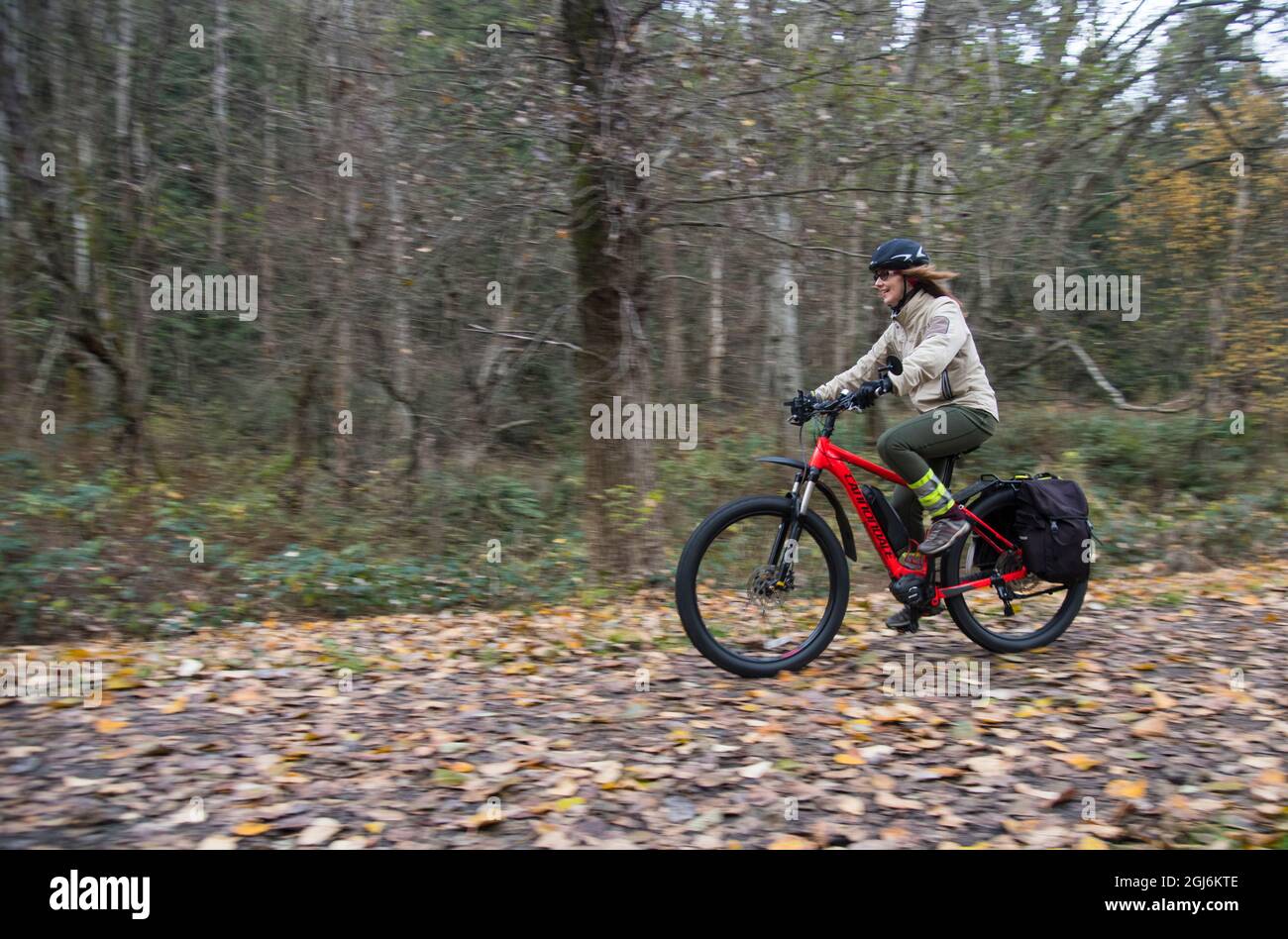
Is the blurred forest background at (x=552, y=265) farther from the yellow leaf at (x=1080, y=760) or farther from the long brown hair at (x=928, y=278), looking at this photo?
the yellow leaf at (x=1080, y=760)

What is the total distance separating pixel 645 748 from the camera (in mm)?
4004

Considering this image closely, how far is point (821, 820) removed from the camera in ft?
11.1

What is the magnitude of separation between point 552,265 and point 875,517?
689 cm

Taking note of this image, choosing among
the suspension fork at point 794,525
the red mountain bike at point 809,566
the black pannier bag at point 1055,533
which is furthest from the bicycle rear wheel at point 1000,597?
the suspension fork at point 794,525

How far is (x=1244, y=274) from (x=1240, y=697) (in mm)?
9646

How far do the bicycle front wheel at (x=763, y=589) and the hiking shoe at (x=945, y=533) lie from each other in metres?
0.48

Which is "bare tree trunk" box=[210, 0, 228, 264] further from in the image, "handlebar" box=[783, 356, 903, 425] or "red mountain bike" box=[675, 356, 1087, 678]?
"red mountain bike" box=[675, 356, 1087, 678]

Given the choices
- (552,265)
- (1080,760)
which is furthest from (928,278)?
(552,265)

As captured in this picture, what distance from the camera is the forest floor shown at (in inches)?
129

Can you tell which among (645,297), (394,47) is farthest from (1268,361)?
(394,47)

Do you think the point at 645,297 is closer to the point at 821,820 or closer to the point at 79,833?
the point at 821,820

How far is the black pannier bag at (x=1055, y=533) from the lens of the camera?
527 cm

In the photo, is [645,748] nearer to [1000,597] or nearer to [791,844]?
[791,844]

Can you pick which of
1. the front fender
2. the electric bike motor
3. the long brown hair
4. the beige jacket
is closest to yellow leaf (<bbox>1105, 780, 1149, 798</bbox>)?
the electric bike motor
